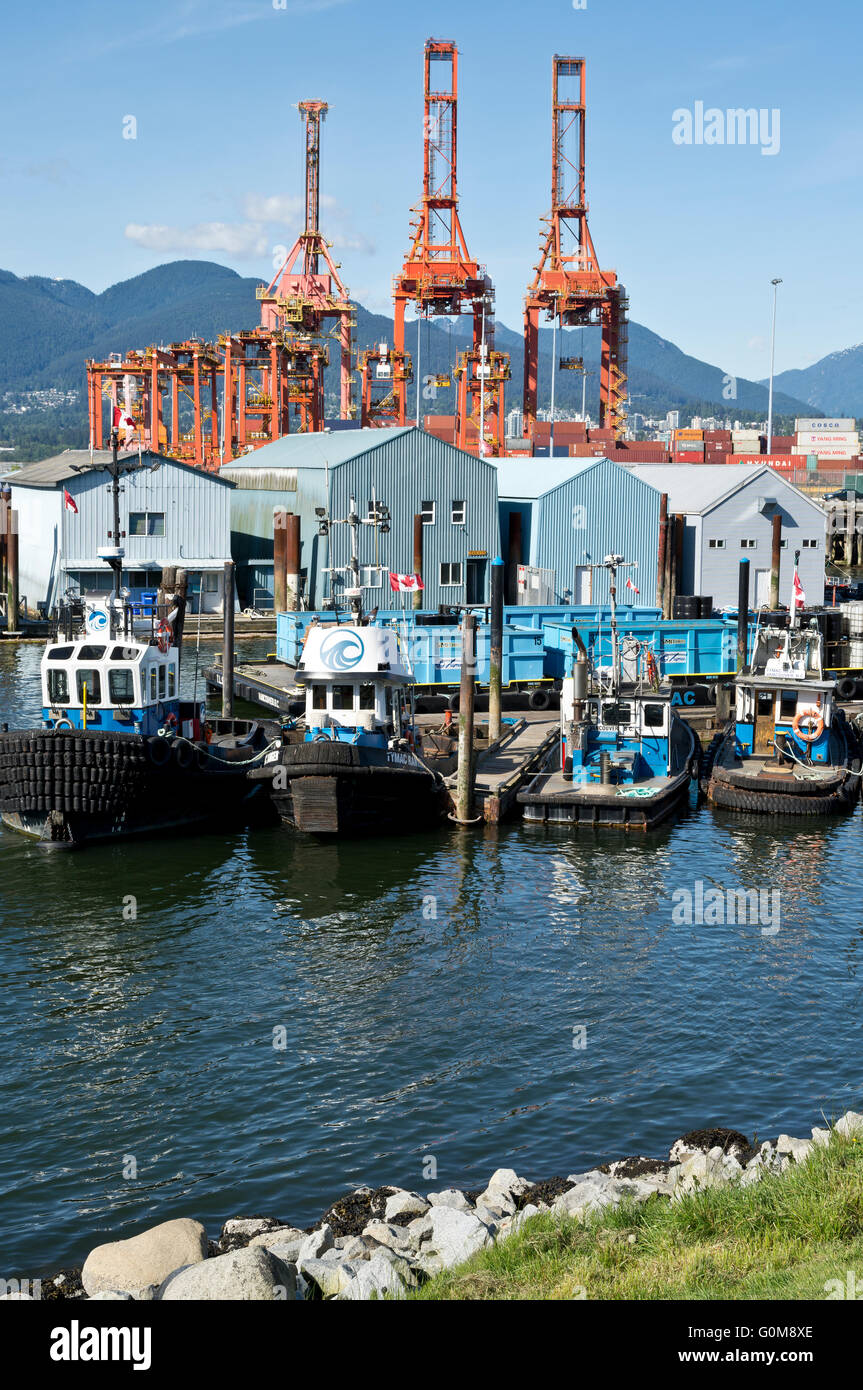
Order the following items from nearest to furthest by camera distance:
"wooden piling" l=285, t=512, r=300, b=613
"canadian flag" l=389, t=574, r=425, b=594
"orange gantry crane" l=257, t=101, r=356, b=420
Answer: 1. "canadian flag" l=389, t=574, r=425, b=594
2. "wooden piling" l=285, t=512, r=300, b=613
3. "orange gantry crane" l=257, t=101, r=356, b=420

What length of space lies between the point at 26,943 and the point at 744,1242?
51.1 feet

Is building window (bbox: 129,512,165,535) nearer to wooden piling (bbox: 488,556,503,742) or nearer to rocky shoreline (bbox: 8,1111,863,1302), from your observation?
wooden piling (bbox: 488,556,503,742)

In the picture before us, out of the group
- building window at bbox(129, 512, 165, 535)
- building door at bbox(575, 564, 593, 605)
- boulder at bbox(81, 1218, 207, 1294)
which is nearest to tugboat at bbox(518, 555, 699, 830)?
boulder at bbox(81, 1218, 207, 1294)

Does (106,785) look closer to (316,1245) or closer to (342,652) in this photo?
(342,652)

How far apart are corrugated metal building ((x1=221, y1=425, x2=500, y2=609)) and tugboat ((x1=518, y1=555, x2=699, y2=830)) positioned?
24484 millimetres

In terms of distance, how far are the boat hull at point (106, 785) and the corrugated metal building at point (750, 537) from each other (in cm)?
3421

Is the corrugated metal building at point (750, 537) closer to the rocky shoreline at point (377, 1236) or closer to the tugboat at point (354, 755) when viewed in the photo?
the tugboat at point (354, 755)

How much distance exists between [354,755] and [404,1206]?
15.8m

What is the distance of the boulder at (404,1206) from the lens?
1411cm

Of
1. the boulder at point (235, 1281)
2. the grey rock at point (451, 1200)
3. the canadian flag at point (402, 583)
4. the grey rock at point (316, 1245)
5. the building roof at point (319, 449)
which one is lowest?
the grey rock at point (451, 1200)

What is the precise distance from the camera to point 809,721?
33.5 m

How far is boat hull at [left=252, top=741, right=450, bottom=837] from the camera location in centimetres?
2928
